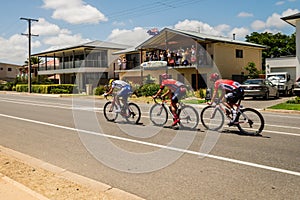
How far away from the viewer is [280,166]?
20.7ft

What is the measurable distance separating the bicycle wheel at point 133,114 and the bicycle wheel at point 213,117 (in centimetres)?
249

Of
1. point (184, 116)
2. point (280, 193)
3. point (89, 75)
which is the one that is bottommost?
point (280, 193)

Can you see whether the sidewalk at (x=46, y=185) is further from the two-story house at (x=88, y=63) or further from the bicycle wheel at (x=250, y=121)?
the two-story house at (x=88, y=63)

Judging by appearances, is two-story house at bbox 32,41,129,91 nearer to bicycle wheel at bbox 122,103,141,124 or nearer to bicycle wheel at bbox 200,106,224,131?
bicycle wheel at bbox 122,103,141,124

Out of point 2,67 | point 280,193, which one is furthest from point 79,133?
point 2,67

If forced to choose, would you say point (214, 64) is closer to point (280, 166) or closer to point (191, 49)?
point (191, 49)

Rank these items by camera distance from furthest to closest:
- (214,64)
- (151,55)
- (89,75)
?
(89,75) < (151,55) < (214,64)

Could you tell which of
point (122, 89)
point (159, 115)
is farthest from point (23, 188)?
point (122, 89)

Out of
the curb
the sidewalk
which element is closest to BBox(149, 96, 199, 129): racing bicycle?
the sidewalk

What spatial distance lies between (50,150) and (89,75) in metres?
41.0

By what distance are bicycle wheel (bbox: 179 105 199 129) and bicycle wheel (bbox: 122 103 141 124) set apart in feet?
5.90

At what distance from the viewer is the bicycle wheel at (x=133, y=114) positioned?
12008mm

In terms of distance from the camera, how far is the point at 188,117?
10734mm

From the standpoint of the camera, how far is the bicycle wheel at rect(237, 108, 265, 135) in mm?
9406
